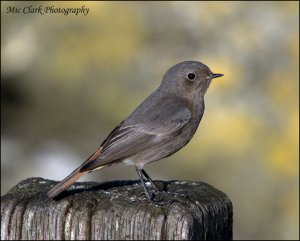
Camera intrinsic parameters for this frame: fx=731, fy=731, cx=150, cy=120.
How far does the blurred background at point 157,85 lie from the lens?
26.9ft

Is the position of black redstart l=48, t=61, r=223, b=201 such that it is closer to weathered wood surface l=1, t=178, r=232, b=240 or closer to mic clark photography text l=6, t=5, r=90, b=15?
weathered wood surface l=1, t=178, r=232, b=240

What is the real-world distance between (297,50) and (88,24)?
8.53 ft

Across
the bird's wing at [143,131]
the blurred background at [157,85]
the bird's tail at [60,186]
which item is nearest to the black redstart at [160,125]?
the bird's wing at [143,131]

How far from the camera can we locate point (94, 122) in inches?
350

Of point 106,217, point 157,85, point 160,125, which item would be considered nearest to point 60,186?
point 106,217

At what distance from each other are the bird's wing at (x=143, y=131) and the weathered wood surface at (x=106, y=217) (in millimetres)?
1205

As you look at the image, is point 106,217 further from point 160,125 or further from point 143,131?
point 160,125

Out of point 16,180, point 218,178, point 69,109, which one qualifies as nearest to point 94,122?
point 69,109

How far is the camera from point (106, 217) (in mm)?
3877

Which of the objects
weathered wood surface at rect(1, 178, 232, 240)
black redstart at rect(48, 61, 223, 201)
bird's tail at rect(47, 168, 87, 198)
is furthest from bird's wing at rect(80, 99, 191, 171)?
weathered wood surface at rect(1, 178, 232, 240)

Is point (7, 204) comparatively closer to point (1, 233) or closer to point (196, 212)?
point (1, 233)

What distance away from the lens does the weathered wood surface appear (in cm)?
381

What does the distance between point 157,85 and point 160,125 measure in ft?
9.27

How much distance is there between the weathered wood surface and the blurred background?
382cm
